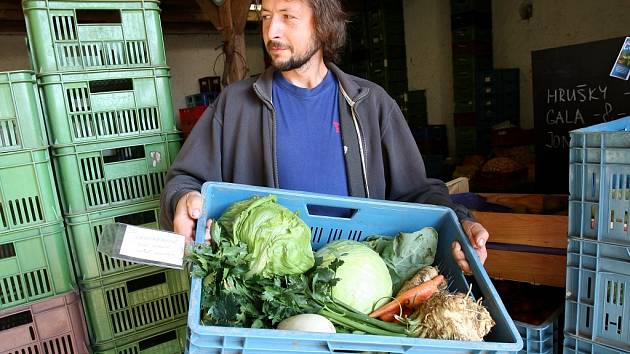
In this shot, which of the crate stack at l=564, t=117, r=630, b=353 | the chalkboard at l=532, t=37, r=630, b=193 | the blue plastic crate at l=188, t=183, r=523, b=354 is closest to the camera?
the blue plastic crate at l=188, t=183, r=523, b=354

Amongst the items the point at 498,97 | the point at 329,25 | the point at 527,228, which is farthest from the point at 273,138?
the point at 498,97

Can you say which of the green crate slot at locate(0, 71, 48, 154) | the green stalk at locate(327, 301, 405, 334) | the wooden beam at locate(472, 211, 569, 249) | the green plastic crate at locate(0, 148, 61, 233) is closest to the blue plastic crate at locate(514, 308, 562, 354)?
the wooden beam at locate(472, 211, 569, 249)

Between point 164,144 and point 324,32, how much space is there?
3.40 feet

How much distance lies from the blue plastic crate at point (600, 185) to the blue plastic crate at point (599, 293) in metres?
0.06

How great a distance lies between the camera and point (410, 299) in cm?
120

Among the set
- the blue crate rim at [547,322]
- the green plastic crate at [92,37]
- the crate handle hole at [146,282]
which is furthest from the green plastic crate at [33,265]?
the blue crate rim at [547,322]

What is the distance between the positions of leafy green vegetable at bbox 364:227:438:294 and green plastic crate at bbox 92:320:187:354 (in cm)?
136

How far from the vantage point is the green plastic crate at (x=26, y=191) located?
6.18 ft

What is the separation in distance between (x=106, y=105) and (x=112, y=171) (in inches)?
12.3

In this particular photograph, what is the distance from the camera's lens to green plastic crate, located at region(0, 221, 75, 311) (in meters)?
1.92

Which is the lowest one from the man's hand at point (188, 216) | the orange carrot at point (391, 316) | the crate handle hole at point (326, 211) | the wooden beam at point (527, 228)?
the wooden beam at point (527, 228)

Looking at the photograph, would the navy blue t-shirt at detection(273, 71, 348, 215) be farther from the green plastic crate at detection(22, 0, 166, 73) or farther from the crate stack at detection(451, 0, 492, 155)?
the crate stack at detection(451, 0, 492, 155)

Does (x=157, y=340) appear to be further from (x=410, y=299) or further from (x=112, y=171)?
(x=410, y=299)

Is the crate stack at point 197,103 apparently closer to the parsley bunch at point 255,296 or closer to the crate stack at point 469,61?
the parsley bunch at point 255,296
